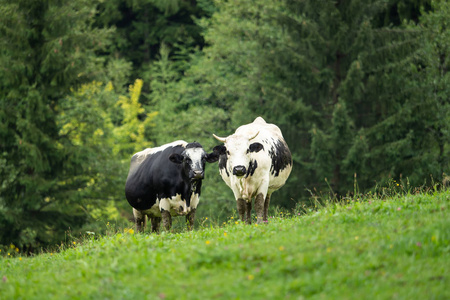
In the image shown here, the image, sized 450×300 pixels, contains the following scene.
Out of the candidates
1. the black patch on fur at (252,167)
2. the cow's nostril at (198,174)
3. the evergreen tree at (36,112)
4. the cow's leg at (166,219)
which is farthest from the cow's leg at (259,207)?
the evergreen tree at (36,112)

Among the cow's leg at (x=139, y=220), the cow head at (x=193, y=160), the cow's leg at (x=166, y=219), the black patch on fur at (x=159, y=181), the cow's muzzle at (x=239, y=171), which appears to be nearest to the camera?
the cow's muzzle at (x=239, y=171)

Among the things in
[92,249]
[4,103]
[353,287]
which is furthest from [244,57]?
[353,287]

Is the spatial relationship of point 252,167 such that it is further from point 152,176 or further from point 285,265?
point 285,265

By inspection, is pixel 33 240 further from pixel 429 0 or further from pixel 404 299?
pixel 429 0

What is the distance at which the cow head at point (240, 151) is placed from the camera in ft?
33.6

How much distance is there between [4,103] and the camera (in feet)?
75.4

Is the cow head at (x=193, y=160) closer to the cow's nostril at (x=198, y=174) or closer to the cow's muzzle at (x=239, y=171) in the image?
the cow's nostril at (x=198, y=174)

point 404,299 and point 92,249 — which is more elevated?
point 404,299

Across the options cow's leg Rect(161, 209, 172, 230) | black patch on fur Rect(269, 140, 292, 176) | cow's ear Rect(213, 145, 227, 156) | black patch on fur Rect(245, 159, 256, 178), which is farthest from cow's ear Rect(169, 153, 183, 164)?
black patch on fur Rect(269, 140, 292, 176)

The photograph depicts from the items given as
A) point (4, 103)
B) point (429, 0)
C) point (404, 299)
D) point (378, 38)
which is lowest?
point (4, 103)

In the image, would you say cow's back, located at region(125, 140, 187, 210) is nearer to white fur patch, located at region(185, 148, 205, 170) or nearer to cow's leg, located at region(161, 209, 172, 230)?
Result: cow's leg, located at region(161, 209, 172, 230)

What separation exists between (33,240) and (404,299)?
19.1 m

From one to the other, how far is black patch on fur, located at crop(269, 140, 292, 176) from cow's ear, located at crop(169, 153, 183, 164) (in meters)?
1.90

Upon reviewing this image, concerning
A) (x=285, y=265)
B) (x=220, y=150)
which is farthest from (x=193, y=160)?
(x=285, y=265)
